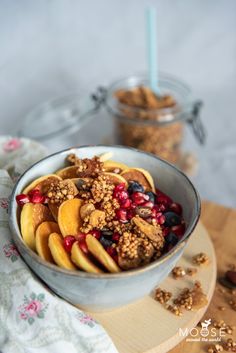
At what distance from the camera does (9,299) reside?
973 mm

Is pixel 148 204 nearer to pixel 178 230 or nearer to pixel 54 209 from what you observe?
pixel 178 230

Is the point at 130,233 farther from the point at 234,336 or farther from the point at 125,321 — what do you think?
the point at 234,336

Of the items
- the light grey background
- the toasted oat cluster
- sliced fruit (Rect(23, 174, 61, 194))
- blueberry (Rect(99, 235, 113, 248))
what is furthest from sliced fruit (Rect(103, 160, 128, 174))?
the light grey background

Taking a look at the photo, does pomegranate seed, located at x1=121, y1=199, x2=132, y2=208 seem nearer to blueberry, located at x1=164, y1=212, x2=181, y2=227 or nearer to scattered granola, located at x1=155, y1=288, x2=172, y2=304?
blueberry, located at x1=164, y1=212, x2=181, y2=227

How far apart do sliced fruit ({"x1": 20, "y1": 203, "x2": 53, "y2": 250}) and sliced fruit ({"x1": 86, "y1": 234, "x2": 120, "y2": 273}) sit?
12 cm

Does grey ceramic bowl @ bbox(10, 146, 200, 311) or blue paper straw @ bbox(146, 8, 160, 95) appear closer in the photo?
grey ceramic bowl @ bbox(10, 146, 200, 311)

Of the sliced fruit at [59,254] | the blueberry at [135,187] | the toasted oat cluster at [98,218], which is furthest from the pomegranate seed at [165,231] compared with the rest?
the sliced fruit at [59,254]

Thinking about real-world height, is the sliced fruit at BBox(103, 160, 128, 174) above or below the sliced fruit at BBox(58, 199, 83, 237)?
below

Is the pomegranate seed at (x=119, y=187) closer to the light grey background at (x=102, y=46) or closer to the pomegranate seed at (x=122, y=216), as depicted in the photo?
the pomegranate seed at (x=122, y=216)

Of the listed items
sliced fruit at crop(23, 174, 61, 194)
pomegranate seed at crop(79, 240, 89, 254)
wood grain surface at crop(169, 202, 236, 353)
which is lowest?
wood grain surface at crop(169, 202, 236, 353)

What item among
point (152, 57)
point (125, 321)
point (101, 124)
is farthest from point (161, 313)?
point (101, 124)

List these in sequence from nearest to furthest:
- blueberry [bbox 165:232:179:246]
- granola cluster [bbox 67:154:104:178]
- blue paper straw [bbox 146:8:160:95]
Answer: blueberry [bbox 165:232:179:246] → granola cluster [bbox 67:154:104:178] → blue paper straw [bbox 146:8:160:95]

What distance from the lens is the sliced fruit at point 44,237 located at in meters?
0.98

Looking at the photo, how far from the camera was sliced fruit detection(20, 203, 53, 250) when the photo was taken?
1.02 meters
